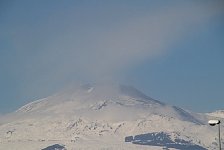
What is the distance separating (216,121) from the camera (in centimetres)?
4553

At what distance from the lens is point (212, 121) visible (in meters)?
45.6

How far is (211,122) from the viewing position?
150 feet

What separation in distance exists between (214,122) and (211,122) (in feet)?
1.56

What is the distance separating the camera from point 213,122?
45406 mm

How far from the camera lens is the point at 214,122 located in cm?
4531

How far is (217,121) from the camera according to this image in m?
45.7

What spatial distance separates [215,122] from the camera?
149 feet

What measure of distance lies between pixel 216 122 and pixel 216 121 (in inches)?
8.0

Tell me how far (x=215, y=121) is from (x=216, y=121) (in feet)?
0.33

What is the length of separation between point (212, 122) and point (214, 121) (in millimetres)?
200

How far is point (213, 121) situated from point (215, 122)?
0.74 feet

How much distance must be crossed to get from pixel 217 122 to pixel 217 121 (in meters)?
0.26

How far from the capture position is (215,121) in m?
45.5

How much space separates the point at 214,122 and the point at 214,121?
0.58ft
